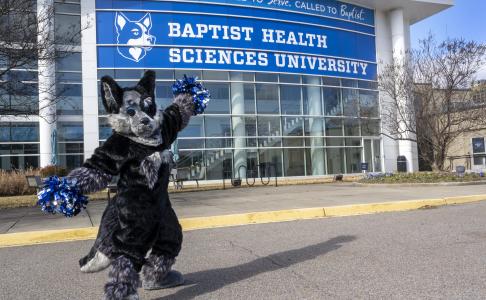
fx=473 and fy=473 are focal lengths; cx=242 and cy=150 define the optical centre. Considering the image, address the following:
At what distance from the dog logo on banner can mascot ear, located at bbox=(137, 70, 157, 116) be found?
19122mm

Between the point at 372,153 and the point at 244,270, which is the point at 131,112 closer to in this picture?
the point at 244,270

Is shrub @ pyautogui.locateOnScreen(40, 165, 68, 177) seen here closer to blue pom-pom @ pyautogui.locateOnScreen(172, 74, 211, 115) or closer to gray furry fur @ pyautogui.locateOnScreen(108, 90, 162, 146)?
blue pom-pom @ pyautogui.locateOnScreen(172, 74, 211, 115)

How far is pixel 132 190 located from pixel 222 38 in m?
20.8

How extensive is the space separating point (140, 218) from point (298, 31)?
Result: 914 inches

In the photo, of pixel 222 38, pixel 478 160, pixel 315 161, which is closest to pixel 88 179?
pixel 222 38

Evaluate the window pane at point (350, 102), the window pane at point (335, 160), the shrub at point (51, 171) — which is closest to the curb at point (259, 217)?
the shrub at point (51, 171)

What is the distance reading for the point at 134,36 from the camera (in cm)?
2262

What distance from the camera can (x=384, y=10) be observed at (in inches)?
1154

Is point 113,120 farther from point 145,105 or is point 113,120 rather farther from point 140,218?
point 140,218

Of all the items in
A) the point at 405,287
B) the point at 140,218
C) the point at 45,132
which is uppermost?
the point at 45,132

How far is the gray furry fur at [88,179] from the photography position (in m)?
3.65

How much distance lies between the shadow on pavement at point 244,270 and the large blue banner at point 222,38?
18469 mm

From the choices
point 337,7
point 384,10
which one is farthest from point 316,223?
point 384,10

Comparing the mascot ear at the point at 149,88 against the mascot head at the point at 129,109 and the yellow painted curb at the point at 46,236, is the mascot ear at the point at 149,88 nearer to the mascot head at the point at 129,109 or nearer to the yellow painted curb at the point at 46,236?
the mascot head at the point at 129,109
